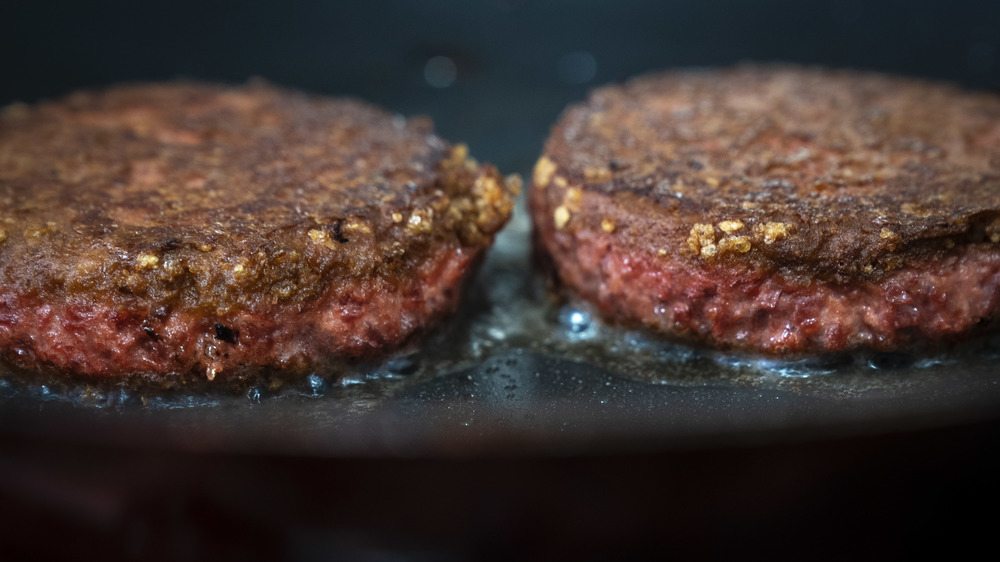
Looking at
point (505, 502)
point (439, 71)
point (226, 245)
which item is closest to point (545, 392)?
point (505, 502)

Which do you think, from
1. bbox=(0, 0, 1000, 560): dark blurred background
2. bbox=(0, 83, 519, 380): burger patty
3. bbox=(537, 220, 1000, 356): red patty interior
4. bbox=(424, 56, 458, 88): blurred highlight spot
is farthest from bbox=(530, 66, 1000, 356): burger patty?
bbox=(424, 56, 458, 88): blurred highlight spot

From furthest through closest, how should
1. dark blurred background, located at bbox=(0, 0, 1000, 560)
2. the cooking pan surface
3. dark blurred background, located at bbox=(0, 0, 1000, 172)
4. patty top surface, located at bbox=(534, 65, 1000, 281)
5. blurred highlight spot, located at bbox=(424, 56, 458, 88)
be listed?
blurred highlight spot, located at bbox=(424, 56, 458, 88) → dark blurred background, located at bbox=(0, 0, 1000, 172) → patty top surface, located at bbox=(534, 65, 1000, 281) → the cooking pan surface → dark blurred background, located at bbox=(0, 0, 1000, 560)

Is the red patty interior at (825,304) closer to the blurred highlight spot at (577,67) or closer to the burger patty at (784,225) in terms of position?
the burger patty at (784,225)

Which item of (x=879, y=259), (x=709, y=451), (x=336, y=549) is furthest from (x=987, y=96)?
(x=336, y=549)

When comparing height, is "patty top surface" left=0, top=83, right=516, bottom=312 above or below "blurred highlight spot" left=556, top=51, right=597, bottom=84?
below

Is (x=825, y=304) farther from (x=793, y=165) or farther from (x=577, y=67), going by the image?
(x=577, y=67)

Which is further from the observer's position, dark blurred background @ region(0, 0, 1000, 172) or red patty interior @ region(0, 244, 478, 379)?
dark blurred background @ region(0, 0, 1000, 172)

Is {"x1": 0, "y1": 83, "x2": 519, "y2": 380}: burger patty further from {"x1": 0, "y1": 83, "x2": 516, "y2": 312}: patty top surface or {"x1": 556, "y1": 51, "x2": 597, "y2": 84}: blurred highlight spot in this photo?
{"x1": 556, "y1": 51, "x2": 597, "y2": 84}: blurred highlight spot

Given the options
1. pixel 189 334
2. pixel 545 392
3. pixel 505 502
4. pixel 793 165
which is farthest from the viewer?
pixel 793 165
